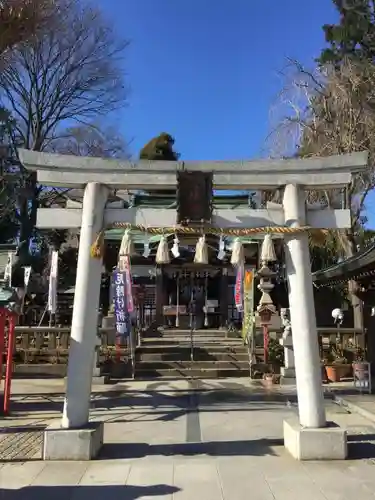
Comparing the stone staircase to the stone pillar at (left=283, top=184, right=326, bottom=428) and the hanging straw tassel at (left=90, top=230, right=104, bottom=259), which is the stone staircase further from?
the hanging straw tassel at (left=90, top=230, right=104, bottom=259)

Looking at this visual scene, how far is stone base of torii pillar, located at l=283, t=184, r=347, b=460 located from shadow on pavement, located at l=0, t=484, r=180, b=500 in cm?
216

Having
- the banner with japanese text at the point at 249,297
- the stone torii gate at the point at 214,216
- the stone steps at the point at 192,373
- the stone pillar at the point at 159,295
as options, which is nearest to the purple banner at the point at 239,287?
the banner with japanese text at the point at 249,297

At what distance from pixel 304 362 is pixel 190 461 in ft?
7.06

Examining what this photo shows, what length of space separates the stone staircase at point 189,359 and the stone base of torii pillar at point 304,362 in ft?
28.1

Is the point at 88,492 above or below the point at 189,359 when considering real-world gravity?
below

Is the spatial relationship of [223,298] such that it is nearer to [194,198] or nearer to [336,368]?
[336,368]

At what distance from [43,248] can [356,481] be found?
81.3ft

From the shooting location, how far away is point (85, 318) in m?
7.07

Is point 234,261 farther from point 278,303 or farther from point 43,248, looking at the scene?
point 43,248

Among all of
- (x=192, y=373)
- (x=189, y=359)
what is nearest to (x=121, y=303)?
(x=192, y=373)

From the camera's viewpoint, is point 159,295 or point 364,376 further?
point 159,295

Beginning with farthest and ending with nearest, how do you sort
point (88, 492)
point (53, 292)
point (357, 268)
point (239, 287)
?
point (239, 287) → point (53, 292) → point (357, 268) → point (88, 492)

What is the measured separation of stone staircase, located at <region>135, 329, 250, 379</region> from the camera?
51.7 ft

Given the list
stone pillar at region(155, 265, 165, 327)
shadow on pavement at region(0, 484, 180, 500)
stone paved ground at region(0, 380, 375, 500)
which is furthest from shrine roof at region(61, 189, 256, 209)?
shadow on pavement at region(0, 484, 180, 500)
